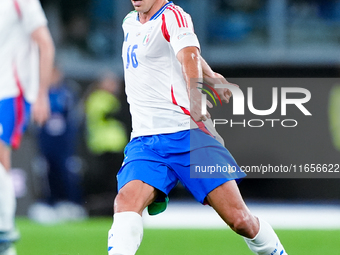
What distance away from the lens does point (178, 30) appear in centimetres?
357

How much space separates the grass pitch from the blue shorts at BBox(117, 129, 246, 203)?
205cm

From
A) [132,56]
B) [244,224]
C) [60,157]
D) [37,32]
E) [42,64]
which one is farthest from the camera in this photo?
[60,157]

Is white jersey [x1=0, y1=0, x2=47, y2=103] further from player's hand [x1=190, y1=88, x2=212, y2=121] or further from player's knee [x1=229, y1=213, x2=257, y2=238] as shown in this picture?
player's knee [x1=229, y1=213, x2=257, y2=238]

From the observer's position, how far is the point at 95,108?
1011cm

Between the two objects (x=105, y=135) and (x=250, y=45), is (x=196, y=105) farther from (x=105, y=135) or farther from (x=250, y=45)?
(x=250, y=45)

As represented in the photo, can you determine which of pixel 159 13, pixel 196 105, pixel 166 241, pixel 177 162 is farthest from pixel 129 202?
pixel 166 241

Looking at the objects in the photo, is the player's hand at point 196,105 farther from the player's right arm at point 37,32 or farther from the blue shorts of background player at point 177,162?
the player's right arm at point 37,32

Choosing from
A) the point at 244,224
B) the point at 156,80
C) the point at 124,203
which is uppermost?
the point at 156,80

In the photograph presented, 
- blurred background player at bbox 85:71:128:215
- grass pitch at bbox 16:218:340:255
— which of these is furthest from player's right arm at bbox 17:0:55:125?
blurred background player at bbox 85:71:128:215

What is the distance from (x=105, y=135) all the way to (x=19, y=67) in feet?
17.4

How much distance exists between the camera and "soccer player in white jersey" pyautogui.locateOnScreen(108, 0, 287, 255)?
364 centimetres

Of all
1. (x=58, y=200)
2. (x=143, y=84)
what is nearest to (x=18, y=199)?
(x=58, y=200)

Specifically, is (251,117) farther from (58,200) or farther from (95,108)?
(58,200)

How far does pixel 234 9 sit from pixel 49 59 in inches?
358
